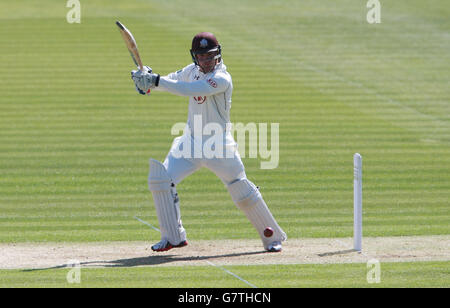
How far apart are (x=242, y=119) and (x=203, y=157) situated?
7.76 m

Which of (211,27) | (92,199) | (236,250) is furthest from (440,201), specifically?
(211,27)

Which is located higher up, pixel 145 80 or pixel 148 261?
pixel 145 80

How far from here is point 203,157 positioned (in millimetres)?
8367

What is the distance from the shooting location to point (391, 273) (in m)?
7.56

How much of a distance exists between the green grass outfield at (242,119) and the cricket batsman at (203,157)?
760 mm

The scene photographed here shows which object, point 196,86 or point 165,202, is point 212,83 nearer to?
point 196,86

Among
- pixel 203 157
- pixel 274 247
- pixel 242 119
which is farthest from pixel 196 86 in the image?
pixel 242 119

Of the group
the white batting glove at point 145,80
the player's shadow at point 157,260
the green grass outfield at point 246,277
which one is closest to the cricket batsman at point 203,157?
the player's shadow at point 157,260

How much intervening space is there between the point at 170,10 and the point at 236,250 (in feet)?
54.2

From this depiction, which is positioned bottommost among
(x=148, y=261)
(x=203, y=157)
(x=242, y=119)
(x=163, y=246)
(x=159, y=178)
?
(x=148, y=261)

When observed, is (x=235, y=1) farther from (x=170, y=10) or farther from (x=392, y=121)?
(x=392, y=121)

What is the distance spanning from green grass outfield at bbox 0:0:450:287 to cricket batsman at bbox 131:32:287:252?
0.76 m

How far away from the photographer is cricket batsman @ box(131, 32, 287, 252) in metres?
8.15

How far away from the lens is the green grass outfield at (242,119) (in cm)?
1048
